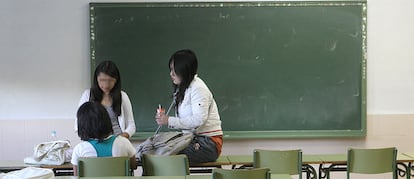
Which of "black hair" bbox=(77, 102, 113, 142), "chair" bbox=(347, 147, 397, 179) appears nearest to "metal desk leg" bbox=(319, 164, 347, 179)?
"chair" bbox=(347, 147, 397, 179)

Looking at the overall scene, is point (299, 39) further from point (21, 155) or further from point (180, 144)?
point (21, 155)

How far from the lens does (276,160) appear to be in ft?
12.8

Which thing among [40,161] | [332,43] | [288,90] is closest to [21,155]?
[40,161]

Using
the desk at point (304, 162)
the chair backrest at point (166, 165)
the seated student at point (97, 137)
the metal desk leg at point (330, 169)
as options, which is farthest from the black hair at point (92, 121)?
the metal desk leg at point (330, 169)

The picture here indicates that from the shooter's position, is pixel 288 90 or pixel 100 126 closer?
pixel 100 126

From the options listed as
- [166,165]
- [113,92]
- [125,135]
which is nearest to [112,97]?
[113,92]

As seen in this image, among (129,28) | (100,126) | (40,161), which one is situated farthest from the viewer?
(129,28)

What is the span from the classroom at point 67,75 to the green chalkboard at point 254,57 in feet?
0.46

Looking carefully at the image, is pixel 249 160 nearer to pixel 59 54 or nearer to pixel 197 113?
pixel 197 113

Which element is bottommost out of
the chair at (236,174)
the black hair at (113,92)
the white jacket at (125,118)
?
the chair at (236,174)

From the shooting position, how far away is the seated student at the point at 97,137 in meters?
3.18

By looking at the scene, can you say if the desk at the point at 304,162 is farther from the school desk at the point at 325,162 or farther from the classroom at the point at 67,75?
the classroom at the point at 67,75

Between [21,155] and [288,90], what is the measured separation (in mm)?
2868

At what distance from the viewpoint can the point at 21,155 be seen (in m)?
5.36
